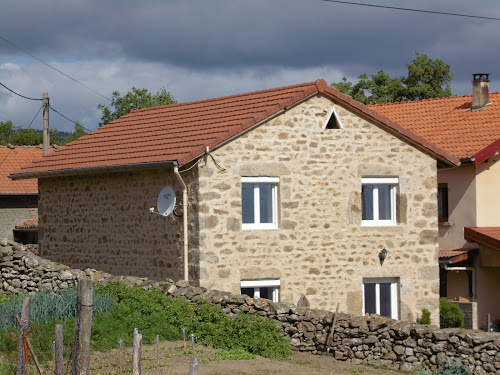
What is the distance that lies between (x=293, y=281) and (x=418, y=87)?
1045 inches

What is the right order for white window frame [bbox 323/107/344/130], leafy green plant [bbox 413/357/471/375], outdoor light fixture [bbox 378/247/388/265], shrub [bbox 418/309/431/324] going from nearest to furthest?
leafy green plant [bbox 413/357/471/375]
white window frame [bbox 323/107/344/130]
outdoor light fixture [bbox 378/247/388/265]
shrub [bbox 418/309/431/324]

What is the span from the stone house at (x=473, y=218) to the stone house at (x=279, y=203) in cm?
388

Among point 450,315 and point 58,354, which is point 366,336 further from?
point 450,315

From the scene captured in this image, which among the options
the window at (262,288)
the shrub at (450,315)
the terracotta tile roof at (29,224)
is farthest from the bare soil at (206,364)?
the terracotta tile roof at (29,224)

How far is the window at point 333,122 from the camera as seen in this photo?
1861 cm

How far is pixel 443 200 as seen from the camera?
83.5 feet

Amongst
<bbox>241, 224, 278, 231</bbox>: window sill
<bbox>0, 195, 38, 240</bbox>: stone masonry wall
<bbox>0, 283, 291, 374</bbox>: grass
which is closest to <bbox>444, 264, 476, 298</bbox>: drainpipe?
<bbox>241, 224, 278, 231</bbox>: window sill

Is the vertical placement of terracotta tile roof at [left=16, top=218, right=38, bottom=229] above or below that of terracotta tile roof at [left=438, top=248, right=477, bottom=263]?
above

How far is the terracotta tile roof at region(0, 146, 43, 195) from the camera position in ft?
113

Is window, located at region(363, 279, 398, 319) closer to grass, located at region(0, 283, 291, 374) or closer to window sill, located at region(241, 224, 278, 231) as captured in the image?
window sill, located at region(241, 224, 278, 231)

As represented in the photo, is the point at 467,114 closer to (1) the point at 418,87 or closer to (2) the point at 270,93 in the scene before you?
(2) the point at 270,93

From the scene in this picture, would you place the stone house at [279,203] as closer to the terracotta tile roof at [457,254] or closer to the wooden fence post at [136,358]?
the terracotta tile roof at [457,254]

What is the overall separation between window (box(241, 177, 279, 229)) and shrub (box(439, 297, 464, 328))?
6.36 meters

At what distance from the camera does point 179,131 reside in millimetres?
Answer: 19484
